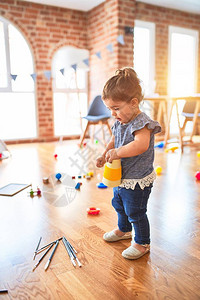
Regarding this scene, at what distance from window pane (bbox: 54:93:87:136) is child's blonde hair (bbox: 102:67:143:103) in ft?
12.7

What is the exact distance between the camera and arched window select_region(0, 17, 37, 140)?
4.43 meters

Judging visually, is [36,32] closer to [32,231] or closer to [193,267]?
[32,231]

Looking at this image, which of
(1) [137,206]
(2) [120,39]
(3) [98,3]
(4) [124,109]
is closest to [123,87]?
(4) [124,109]

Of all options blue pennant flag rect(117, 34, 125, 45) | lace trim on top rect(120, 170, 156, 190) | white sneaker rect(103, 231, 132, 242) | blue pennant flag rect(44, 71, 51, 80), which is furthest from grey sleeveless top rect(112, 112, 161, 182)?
blue pennant flag rect(44, 71, 51, 80)

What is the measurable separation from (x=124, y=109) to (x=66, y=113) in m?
3.92

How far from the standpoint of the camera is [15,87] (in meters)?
4.62

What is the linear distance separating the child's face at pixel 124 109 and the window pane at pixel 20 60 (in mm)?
3816

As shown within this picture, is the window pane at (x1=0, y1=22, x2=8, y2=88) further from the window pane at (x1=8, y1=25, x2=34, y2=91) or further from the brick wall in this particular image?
the brick wall

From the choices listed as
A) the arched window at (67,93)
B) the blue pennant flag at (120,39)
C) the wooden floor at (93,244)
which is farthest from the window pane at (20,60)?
the wooden floor at (93,244)

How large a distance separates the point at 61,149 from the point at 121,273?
307 centimetres

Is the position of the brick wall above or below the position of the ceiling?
below

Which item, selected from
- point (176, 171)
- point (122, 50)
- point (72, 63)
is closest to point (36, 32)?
point (72, 63)

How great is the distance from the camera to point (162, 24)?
5.06 m

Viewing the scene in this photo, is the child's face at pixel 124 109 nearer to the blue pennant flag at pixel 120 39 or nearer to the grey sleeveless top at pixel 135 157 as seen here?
the grey sleeveless top at pixel 135 157
